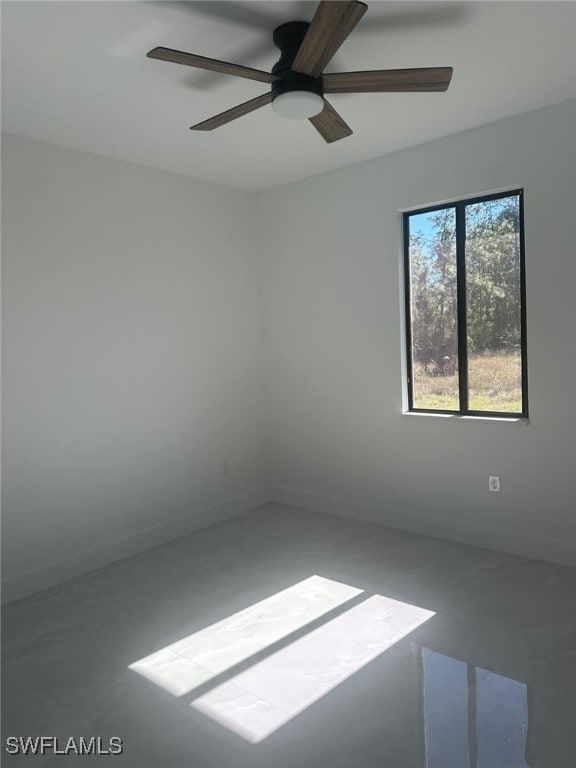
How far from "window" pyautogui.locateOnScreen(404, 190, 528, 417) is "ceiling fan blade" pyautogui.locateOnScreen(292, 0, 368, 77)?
1814 mm

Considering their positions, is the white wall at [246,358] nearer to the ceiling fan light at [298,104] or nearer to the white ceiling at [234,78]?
the white ceiling at [234,78]

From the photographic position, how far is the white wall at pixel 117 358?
10.7 feet

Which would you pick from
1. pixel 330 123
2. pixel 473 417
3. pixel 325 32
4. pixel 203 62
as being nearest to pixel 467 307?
pixel 473 417

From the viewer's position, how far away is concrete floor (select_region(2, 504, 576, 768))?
198 centimetres

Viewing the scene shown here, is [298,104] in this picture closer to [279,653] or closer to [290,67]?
[290,67]

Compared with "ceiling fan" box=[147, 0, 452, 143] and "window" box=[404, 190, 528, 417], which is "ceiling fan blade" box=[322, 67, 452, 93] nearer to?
"ceiling fan" box=[147, 0, 452, 143]

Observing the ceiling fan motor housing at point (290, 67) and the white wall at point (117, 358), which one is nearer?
the ceiling fan motor housing at point (290, 67)

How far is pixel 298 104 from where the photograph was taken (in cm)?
233

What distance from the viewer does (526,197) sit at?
3.33 m

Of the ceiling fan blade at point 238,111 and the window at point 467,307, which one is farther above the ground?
the ceiling fan blade at point 238,111

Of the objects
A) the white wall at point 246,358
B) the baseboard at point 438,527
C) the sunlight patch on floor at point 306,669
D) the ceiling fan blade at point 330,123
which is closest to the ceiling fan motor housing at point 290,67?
the ceiling fan blade at point 330,123

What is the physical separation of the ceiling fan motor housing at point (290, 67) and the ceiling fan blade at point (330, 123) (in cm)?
16

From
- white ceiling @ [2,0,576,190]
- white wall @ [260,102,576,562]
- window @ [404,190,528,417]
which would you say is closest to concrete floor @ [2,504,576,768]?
white wall @ [260,102,576,562]

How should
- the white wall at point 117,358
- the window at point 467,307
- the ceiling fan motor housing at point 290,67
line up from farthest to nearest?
the window at point 467,307 → the white wall at point 117,358 → the ceiling fan motor housing at point 290,67
